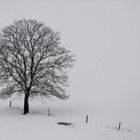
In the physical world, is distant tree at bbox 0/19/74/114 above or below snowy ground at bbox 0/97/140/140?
above

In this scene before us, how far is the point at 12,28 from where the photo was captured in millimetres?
38438

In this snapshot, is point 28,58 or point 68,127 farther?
point 28,58

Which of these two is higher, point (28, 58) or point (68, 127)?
point (28, 58)

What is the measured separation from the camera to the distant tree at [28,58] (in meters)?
37.9

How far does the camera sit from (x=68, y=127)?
30172 mm

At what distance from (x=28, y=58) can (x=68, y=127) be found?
41.4ft

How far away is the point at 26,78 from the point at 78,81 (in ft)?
153

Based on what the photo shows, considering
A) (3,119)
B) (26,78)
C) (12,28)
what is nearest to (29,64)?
(26,78)

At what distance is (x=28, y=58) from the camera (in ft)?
129

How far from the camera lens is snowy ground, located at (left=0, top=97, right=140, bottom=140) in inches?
1068

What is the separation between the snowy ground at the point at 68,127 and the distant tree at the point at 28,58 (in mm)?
3095

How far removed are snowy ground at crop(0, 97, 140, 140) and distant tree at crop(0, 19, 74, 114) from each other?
3095 millimetres

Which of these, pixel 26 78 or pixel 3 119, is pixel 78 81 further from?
pixel 3 119

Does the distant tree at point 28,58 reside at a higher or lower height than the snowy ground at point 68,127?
higher
